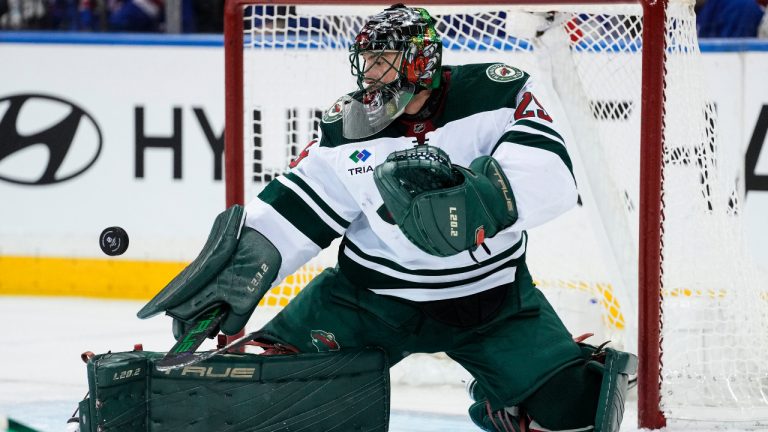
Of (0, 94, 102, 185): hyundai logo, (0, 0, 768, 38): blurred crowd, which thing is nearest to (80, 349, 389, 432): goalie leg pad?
(0, 94, 102, 185): hyundai logo

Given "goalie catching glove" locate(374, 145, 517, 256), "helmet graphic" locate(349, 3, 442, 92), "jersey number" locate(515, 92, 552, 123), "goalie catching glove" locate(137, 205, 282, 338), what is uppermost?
"helmet graphic" locate(349, 3, 442, 92)

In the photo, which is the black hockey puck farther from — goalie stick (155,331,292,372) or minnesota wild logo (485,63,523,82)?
minnesota wild logo (485,63,523,82)

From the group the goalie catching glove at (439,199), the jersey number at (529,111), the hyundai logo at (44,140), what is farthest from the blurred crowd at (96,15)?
the goalie catching glove at (439,199)

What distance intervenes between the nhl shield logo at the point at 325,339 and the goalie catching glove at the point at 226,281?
17cm

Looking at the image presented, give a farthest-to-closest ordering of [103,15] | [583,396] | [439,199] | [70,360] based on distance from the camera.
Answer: [103,15] < [70,360] < [583,396] < [439,199]

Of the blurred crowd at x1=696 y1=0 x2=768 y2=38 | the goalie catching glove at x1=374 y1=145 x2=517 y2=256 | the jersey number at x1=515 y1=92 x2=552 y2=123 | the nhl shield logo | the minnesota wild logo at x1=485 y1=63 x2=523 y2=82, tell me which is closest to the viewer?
the goalie catching glove at x1=374 y1=145 x2=517 y2=256

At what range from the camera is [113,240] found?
238cm

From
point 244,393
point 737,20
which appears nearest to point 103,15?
point 737,20

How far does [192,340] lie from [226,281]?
0.42 feet

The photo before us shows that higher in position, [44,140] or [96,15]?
[96,15]

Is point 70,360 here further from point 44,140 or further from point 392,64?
point 392,64

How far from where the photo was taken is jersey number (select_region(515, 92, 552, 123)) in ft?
7.64

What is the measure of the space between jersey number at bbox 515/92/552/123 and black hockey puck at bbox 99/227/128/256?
77cm

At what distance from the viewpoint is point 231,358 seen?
97.9 inches
